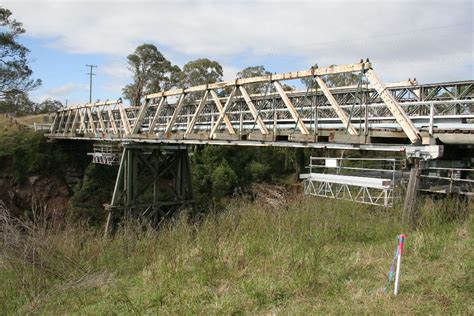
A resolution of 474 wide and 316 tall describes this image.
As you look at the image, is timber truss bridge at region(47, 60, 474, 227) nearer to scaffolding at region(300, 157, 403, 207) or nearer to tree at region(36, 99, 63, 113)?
scaffolding at region(300, 157, 403, 207)

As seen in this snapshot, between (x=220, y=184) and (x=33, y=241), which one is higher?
(x=33, y=241)

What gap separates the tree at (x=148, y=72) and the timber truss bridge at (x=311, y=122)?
51.5 ft

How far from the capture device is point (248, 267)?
447cm

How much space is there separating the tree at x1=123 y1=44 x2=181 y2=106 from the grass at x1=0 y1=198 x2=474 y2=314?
1176 inches

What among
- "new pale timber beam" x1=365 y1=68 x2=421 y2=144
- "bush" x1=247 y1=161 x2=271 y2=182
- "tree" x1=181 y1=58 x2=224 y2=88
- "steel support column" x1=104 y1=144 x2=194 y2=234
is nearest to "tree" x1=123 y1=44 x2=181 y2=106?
"tree" x1=181 y1=58 x2=224 y2=88

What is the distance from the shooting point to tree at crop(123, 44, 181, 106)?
114 feet

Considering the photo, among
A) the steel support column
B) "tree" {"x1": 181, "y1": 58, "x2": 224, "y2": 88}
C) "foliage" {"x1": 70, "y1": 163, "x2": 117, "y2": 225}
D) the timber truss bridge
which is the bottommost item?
"foliage" {"x1": 70, "y1": 163, "x2": 117, "y2": 225}

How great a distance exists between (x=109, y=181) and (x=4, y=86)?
9.32 meters

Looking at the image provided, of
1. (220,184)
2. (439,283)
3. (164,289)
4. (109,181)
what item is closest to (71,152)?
(109,181)

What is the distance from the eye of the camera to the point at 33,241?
484 cm

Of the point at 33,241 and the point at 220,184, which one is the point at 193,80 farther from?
the point at 33,241

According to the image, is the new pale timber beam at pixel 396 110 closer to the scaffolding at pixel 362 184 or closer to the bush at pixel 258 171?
the scaffolding at pixel 362 184

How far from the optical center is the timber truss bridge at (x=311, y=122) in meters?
7.05

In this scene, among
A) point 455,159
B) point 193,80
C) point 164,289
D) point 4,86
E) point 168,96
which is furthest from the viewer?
point 193,80
